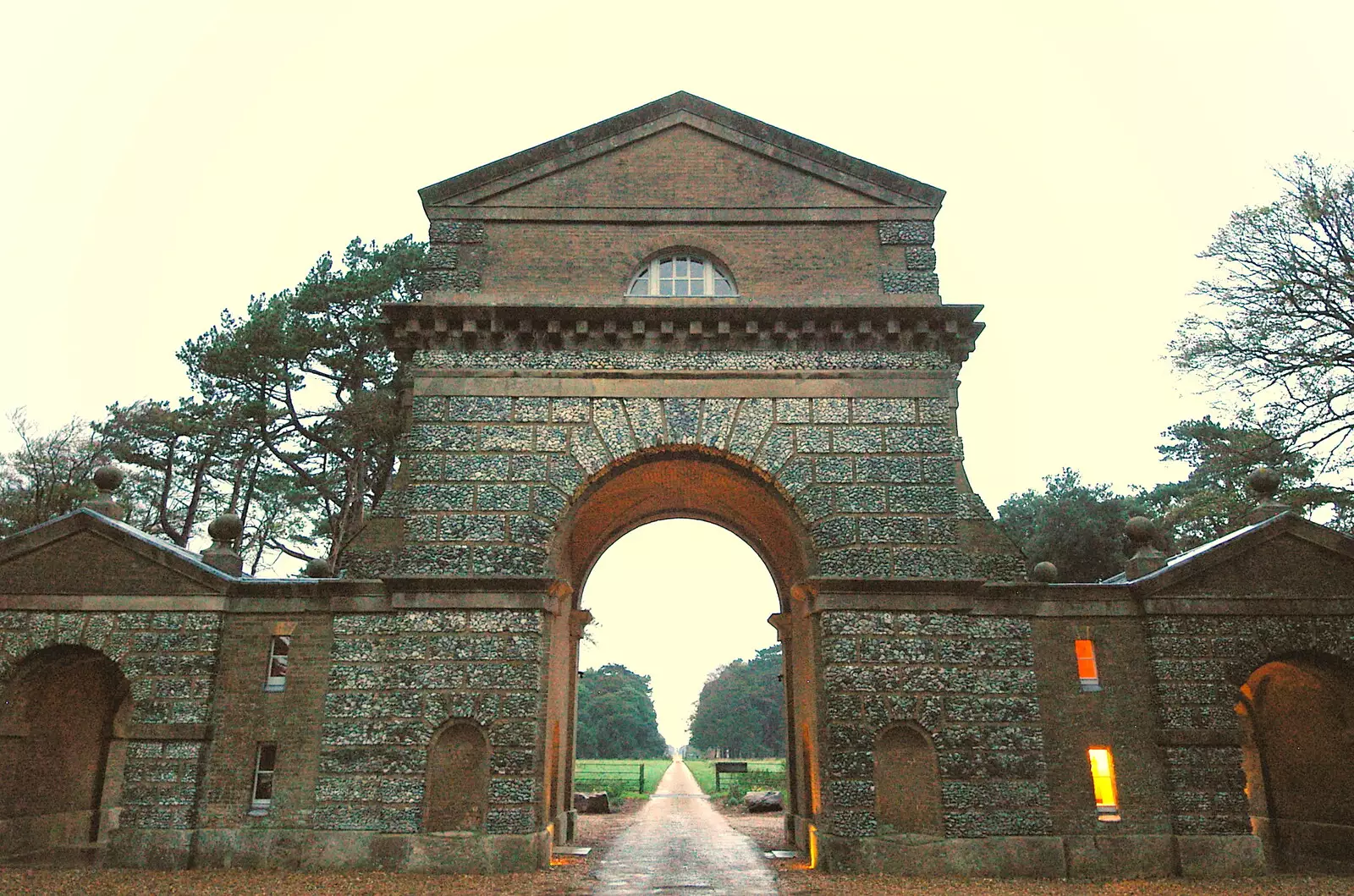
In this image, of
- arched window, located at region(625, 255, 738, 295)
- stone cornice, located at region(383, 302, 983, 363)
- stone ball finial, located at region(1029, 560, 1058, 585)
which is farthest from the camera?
arched window, located at region(625, 255, 738, 295)

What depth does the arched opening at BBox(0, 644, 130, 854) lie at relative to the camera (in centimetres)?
1465

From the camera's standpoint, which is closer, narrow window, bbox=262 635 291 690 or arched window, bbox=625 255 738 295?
narrow window, bbox=262 635 291 690

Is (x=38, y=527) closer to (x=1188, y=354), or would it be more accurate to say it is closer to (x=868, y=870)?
(x=868, y=870)

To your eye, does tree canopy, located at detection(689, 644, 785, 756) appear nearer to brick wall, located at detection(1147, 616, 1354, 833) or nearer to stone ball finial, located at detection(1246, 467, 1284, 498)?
stone ball finial, located at detection(1246, 467, 1284, 498)

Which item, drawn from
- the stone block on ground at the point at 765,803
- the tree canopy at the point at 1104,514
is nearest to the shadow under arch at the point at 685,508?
the stone block on ground at the point at 765,803

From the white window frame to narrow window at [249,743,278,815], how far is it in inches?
419

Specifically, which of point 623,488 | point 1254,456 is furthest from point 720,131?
point 1254,456

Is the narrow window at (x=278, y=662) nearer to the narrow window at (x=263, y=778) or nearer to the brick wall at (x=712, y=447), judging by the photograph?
the narrow window at (x=263, y=778)

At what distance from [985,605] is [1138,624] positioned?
2.85 m

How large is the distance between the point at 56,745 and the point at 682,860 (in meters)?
12.3

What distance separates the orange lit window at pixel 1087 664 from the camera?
1480 centimetres

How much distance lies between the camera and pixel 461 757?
554 inches

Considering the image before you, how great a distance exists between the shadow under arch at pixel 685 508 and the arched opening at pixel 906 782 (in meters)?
3.14

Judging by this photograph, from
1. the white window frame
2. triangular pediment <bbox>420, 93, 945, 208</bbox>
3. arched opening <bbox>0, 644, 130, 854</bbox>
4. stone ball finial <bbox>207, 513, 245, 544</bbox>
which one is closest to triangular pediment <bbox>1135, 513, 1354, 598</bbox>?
triangular pediment <bbox>420, 93, 945, 208</bbox>
